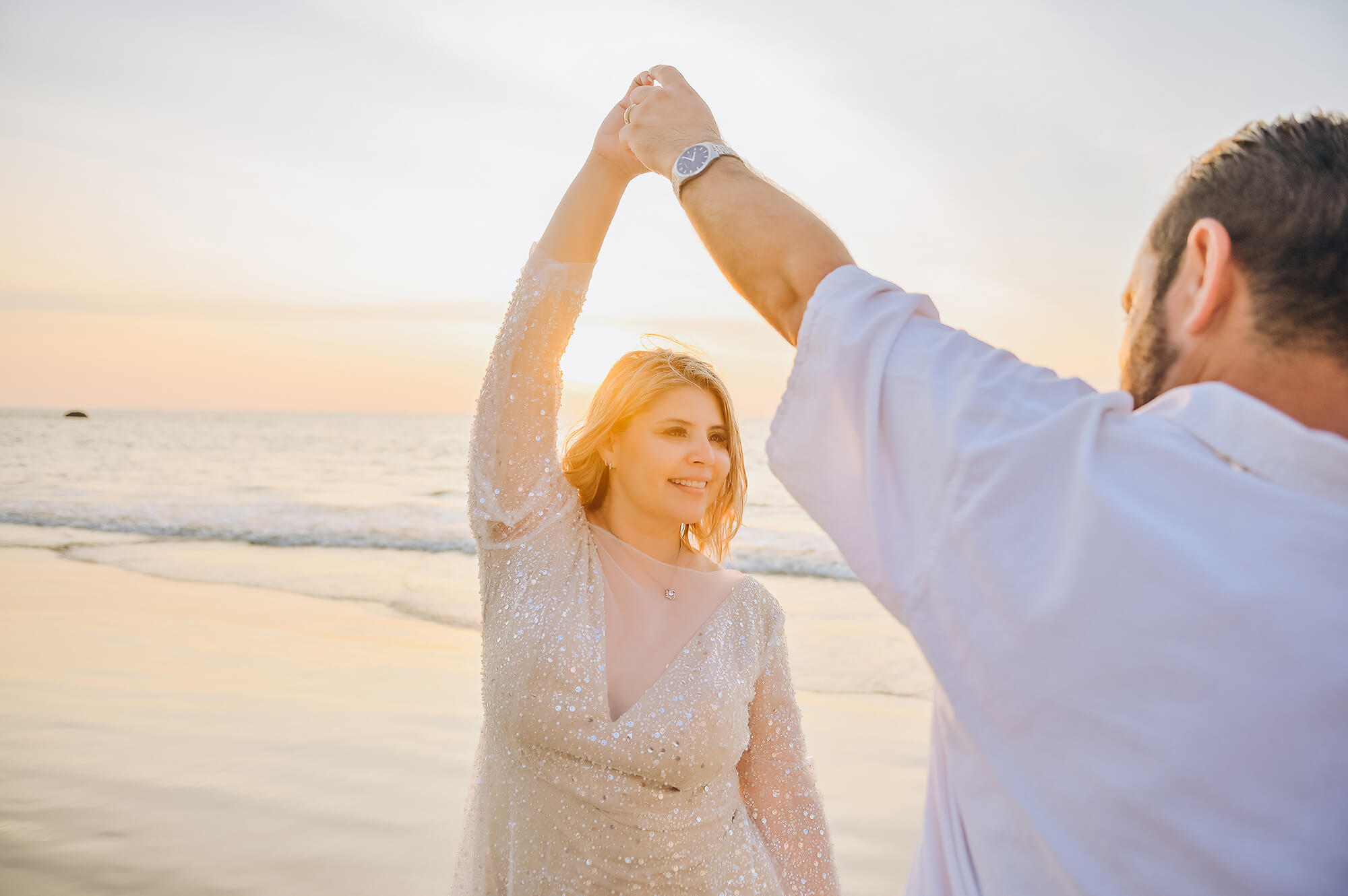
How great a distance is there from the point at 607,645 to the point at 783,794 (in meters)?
0.90

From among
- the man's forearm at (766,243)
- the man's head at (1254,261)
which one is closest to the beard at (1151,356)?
the man's head at (1254,261)

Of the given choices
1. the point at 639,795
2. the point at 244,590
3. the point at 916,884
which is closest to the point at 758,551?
the point at 244,590

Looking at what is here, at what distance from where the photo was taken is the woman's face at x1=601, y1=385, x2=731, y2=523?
3191 mm

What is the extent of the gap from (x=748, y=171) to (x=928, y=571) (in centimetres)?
57

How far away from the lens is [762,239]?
993 millimetres

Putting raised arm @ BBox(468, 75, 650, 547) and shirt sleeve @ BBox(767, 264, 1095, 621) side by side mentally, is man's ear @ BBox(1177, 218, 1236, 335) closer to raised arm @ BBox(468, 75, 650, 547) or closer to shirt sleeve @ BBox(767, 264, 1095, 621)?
shirt sleeve @ BBox(767, 264, 1095, 621)

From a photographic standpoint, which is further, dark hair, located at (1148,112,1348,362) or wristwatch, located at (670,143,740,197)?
wristwatch, located at (670,143,740,197)

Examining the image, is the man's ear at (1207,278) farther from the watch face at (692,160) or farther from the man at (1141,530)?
the watch face at (692,160)

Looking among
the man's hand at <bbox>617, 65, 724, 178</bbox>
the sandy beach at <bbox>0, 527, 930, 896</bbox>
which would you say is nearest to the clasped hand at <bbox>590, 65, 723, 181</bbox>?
the man's hand at <bbox>617, 65, 724, 178</bbox>

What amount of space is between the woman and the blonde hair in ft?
Answer: 0.73

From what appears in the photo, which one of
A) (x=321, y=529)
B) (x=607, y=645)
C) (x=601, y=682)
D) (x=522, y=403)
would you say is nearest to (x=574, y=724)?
(x=601, y=682)

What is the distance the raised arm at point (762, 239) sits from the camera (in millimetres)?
966

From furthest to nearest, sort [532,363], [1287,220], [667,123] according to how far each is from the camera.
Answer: [532,363]
[667,123]
[1287,220]

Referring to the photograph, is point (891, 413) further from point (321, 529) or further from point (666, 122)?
point (321, 529)
